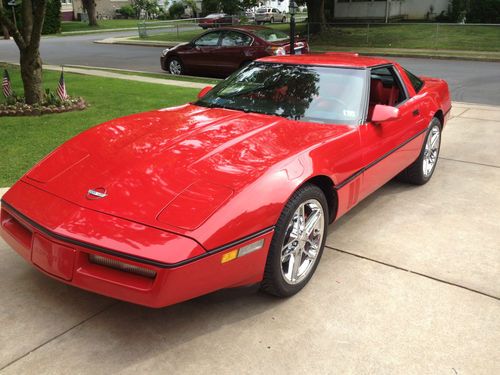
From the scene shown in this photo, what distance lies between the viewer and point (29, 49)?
25.5ft

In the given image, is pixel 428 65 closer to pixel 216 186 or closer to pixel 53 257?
pixel 216 186

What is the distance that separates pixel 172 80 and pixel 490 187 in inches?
353

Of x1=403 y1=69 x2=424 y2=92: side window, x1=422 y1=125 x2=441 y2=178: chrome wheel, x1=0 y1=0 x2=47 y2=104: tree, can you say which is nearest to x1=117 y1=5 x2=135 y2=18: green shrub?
Result: x1=0 y1=0 x2=47 y2=104: tree

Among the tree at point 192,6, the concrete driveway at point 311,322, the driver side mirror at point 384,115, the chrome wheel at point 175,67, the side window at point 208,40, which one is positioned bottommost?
the concrete driveway at point 311,322

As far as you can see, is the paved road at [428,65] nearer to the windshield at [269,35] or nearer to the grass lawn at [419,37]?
the grass lawn at [419,37]

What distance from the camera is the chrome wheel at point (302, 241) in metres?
2.90

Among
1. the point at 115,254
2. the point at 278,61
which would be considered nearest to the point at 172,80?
the point at 278,61

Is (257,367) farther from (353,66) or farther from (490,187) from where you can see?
(490,187)

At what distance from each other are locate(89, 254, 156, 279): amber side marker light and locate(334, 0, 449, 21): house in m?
32.9

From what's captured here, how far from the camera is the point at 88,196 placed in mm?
2662

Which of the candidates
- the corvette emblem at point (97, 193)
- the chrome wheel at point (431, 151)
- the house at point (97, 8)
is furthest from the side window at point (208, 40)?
the house at point (97, 8)

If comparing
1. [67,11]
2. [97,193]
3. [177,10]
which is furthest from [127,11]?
Answer: [97,193]

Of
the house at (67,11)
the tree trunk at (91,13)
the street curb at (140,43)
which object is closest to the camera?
the street curb at (140,43)

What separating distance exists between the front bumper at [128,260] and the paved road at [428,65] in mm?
9053
